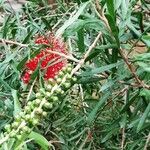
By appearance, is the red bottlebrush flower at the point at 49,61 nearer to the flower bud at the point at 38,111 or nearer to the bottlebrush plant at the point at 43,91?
the bottlebrush plant at the point at 43,91

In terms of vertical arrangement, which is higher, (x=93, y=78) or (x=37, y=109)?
(x=37, y=109)

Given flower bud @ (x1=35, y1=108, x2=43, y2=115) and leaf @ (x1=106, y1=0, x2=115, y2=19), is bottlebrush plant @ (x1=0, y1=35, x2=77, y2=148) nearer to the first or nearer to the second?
flower bud @ (x1=35, y1=108, x2=43, y2=115)

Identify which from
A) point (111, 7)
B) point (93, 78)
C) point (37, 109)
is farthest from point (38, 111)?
point (93, 78)

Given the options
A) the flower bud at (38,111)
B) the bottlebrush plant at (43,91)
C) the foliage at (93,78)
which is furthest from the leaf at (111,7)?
the flower bud at (38,111)

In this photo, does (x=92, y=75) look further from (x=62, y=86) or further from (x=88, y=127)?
(x=88, y=127)

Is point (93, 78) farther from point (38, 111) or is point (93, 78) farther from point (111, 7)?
point (38, 111)

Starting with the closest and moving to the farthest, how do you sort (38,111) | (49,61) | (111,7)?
1. (38,111)
2. (111,7)
3. (49,61)
